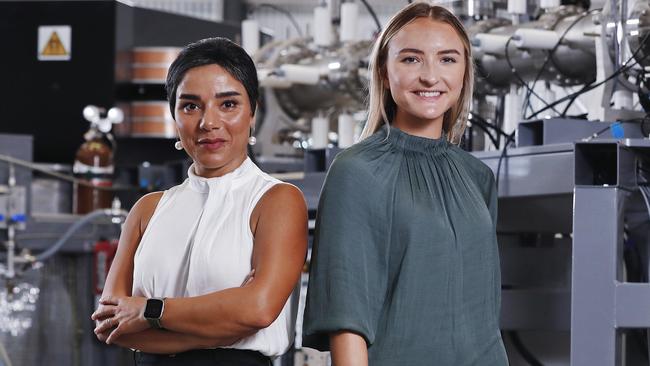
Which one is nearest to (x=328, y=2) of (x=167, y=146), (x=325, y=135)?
(x=325, y=135)

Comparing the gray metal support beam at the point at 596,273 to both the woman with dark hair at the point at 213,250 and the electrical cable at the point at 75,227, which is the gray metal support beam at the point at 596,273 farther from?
the electrical cable at the point at 75,227

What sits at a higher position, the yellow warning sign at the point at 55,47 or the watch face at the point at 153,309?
the yellow warning sign at the point at 55,47

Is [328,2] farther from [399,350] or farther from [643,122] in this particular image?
[399,350]

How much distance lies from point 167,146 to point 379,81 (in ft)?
16.2

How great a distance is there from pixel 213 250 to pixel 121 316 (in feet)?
0.47

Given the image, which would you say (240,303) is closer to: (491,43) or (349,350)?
(349,350)

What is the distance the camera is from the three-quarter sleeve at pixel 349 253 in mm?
1358

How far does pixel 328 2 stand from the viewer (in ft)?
14.0

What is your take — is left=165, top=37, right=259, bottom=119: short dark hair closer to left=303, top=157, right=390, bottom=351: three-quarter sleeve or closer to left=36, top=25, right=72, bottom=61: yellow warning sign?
left=303, top=157, right=390, bottom=351: three-quarter sleeve

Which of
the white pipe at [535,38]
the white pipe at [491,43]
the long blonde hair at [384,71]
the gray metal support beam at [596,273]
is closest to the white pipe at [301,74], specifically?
the white pipe at [491,43]

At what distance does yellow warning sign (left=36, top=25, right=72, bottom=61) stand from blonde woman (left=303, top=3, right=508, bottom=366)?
498 centimetres

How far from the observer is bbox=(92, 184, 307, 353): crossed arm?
135cm

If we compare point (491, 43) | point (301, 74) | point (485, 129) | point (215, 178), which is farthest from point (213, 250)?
point (301, 74)

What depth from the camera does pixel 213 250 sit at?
1409mm
